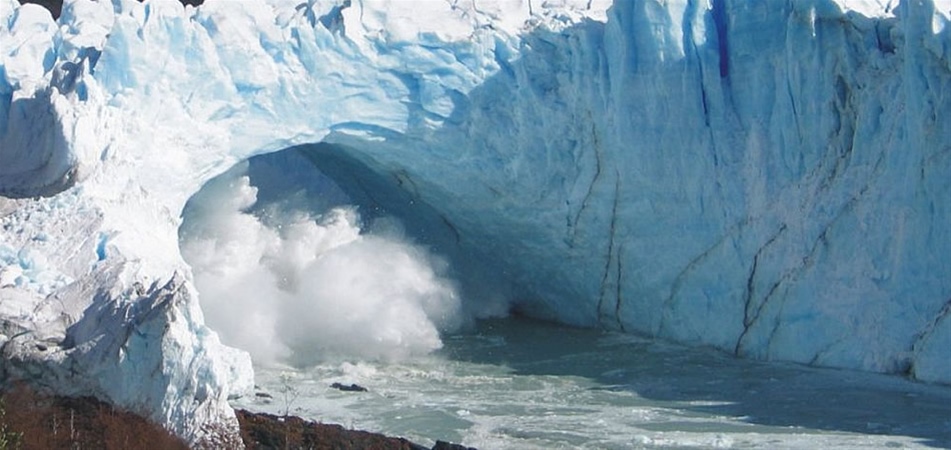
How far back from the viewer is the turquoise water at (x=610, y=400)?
12.0 m

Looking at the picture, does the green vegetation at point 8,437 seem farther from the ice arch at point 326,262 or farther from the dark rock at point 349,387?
the ice arch at point 326,262

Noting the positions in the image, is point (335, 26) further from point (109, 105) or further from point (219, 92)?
point (109, 105)

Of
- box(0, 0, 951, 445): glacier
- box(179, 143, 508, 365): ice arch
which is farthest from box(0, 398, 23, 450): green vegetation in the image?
box(179, 143, 508, 365): ice arch

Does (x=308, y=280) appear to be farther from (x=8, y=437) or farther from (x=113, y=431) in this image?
(x=8, y=437)

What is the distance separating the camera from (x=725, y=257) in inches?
567

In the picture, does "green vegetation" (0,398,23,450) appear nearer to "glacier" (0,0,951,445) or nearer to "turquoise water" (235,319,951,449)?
"glacier" (0,0,951,445)

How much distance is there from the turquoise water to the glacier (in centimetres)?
44

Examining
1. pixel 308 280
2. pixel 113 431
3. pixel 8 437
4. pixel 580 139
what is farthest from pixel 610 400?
pixel 8 437

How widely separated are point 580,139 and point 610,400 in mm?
2648

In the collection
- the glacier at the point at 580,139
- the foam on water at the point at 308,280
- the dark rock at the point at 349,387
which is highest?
the glacier at the point at 580,139

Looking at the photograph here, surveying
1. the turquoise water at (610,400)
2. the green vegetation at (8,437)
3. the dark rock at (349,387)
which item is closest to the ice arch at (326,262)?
the turquoise water at (610,400)

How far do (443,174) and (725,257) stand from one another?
8.26 feet

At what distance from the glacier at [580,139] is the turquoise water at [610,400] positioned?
0.44 meters

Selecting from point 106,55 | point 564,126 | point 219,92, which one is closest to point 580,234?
point 564,126
